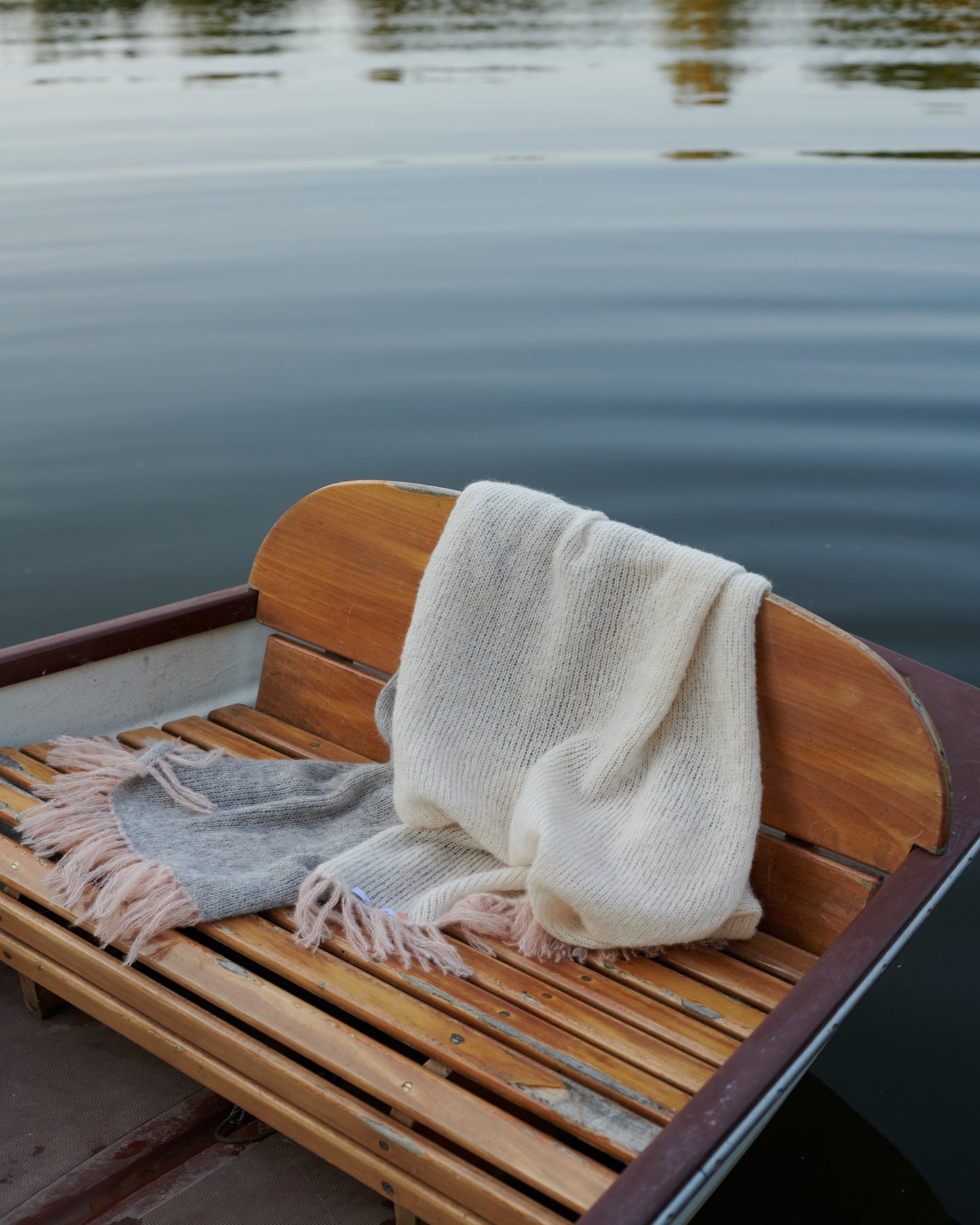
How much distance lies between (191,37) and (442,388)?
51.4 feet

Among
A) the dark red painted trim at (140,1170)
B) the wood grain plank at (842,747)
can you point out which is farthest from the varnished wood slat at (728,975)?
the dark red painted trim at (140,1170)

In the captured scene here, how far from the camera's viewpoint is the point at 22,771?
2459mm

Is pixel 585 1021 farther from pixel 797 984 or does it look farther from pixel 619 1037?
pixel 797 984

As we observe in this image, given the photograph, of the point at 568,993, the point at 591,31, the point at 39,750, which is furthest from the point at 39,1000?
the point at 591,31

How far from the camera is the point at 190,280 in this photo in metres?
7.62

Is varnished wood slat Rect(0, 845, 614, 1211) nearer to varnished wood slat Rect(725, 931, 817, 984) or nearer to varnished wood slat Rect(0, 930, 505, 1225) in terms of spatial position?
varnished wood slat Rect(0, 930, 505, 1225)

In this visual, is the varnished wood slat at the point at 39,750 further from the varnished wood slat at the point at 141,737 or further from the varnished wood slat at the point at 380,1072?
the varnished wood slat at the point at 380,1072

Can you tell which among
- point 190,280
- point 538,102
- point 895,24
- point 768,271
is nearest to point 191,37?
point 538,102

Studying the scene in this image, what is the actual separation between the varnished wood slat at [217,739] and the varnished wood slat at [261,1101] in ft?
2.04

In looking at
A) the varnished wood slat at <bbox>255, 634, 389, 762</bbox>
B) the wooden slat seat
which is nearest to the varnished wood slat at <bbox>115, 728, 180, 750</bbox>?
the varnished wood slat at <bbox>255, 634, 389, 762</bbox>

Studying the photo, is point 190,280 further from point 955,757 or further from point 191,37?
point 191,37

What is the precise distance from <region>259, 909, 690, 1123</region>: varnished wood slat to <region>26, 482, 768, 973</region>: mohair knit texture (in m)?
0.03

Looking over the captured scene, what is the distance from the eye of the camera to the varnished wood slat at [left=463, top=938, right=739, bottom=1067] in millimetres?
1851

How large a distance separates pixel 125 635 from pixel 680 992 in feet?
4.52
